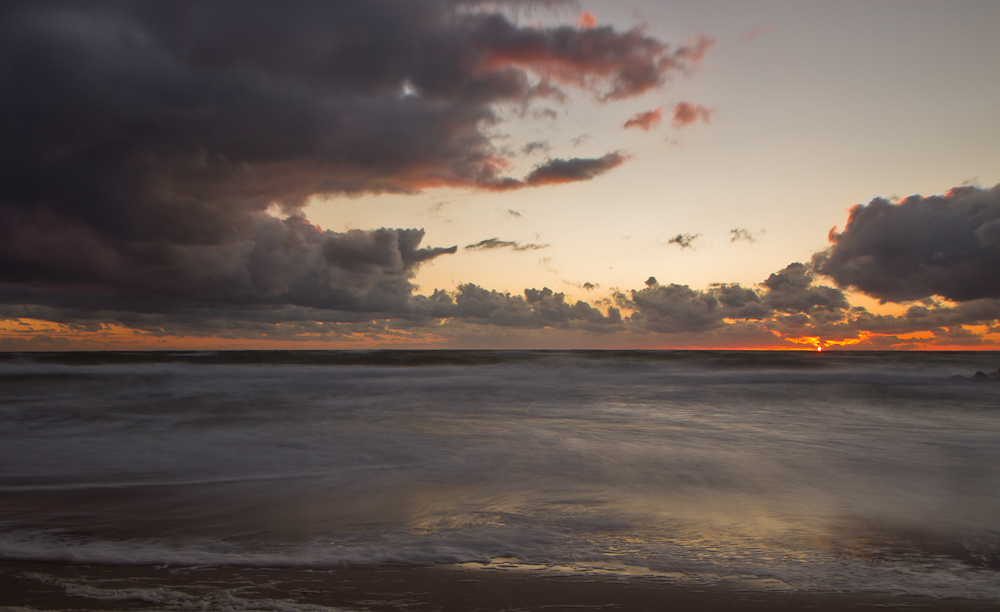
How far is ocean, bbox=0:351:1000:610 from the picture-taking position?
3090 mm

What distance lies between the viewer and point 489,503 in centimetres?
471

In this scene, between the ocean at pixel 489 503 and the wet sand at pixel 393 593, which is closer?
the wet sand at pixel 393 593

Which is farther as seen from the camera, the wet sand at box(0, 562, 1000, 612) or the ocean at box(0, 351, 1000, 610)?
the ocean at box(0, 351, 1000, 610)

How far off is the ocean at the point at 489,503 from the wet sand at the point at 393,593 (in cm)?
3

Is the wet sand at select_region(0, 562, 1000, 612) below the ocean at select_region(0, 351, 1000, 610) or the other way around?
the other way around

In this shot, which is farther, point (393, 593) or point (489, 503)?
point (489, 503)

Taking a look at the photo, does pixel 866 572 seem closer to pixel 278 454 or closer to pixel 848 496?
pixel 848 496

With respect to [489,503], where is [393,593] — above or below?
above

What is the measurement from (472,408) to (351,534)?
9.48m

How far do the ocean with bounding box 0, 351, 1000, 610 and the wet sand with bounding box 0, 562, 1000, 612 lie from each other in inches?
1.0

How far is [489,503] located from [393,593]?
1971mm

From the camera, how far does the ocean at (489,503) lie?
10.1ft

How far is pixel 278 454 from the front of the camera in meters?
7.23

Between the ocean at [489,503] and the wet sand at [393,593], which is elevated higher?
the wet sand at [393,593]
